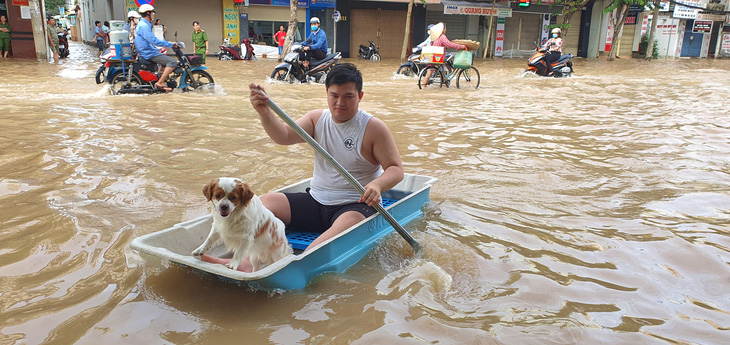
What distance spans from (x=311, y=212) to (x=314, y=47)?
10250 mm

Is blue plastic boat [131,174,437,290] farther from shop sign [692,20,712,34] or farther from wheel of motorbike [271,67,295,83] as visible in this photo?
A: shop sign [692,20,712,34]

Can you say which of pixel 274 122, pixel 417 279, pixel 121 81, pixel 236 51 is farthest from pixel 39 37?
pixel 417 279

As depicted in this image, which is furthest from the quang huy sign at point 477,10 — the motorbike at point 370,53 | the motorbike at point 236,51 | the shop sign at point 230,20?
the shop sign at point 230,20

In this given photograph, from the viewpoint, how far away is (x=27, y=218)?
12.9 feet

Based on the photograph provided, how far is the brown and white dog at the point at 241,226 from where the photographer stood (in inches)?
108

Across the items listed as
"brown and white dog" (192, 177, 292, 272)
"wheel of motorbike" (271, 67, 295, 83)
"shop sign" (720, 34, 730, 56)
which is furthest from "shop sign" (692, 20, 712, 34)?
"brown and white dog" (192, 177, 292, 272)

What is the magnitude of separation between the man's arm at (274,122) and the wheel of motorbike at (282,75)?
33.4 ft

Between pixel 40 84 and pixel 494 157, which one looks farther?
pixel 40 84

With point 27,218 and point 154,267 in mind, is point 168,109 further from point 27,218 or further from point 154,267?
point 154,267

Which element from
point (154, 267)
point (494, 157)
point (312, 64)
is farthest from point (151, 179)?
point (312, 64)

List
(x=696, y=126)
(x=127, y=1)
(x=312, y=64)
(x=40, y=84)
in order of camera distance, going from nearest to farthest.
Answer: (x=696, y=126) → (x=40, y=84) → (x=312, y=64) → (x=127, y=1)

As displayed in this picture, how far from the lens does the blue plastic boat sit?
8.90 feet

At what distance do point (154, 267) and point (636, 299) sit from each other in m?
2.80

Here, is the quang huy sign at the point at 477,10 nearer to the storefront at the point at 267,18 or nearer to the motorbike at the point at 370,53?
the motorbike at the point at 370,53
